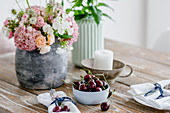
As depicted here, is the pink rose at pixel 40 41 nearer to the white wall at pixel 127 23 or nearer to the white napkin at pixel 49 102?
the white napkin at pixel 49 102

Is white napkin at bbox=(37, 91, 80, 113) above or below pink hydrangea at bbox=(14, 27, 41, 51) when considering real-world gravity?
below

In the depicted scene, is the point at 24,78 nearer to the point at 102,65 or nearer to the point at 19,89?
the point at 19,89

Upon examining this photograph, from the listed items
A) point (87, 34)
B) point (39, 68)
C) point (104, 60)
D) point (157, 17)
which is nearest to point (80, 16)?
point (87, 34)

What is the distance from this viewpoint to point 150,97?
1.05 metres

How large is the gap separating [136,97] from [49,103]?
365 mm

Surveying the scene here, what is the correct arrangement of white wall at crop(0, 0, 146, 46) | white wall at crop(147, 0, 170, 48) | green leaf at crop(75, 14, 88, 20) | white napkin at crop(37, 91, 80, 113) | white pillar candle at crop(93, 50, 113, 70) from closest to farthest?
white napkin at crop(37, 91, 80, 113), white pillar candle at crop(93, 50, 113, 70), green leaf at crop(75, 14, 88, 20), white wall at crop(0, 0, 146, 46), white wall at crop(147, 0, 170, 48)

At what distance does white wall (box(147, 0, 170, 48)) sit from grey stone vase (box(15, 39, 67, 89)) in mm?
2217

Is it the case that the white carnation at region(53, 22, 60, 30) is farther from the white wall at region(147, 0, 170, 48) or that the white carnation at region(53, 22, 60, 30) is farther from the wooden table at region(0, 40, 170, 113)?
the white wall at region(147, 0, 170, 48)

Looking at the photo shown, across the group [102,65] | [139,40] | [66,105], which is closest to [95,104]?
[66,105]

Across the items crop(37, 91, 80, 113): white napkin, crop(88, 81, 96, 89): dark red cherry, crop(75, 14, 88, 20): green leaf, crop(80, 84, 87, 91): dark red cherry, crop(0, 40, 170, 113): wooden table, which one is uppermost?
crop(75, 14, 88, 20): green leaf

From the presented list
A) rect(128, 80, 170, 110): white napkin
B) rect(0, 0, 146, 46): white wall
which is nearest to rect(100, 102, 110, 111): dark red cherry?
rect(128, 80, 170, 110): white napkin

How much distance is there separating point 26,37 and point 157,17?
2.47 meters

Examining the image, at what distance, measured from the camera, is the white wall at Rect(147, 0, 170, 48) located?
10.0 feet

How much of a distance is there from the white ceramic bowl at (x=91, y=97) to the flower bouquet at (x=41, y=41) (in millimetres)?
209
